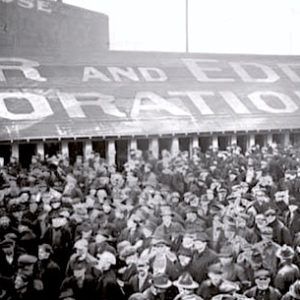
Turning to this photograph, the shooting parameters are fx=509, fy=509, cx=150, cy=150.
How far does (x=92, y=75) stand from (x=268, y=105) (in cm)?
498

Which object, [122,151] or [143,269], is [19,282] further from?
[122,151]

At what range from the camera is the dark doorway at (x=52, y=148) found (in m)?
12.0

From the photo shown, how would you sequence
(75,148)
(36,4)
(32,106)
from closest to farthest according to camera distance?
(75,148), (32,106), (36,4)

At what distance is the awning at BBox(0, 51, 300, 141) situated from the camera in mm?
12242

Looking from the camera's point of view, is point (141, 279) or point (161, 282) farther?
point (141, 279)

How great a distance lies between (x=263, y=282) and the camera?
399cm

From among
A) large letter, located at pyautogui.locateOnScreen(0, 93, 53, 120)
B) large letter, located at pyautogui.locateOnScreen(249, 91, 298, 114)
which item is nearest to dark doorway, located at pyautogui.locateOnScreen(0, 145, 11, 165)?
large letter, located at pyautogui.locateOnScreen(0, 93, 53, 120)

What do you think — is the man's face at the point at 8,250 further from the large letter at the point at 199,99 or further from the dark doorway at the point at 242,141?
the dark doorway at the point at 242,141

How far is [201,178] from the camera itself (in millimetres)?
7414

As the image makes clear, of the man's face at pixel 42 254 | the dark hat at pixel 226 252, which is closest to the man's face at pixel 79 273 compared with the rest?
the man's face at pixel 42 254

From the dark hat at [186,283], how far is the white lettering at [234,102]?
9911 millimetres

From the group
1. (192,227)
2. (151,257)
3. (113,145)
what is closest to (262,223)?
(192,227)

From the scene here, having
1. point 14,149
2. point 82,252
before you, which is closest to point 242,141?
point 14,149

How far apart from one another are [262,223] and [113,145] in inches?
299
